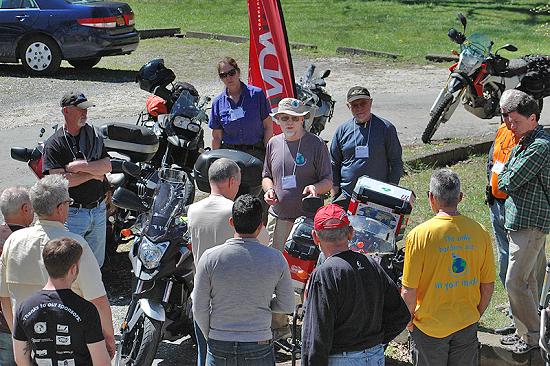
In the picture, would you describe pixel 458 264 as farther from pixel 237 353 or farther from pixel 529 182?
pixel 237 353

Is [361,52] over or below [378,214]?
below

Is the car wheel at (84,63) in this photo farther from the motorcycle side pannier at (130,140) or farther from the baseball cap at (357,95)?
the baseball cap at (357,95)

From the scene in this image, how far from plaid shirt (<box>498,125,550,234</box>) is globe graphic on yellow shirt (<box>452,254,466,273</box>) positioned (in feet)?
3.75

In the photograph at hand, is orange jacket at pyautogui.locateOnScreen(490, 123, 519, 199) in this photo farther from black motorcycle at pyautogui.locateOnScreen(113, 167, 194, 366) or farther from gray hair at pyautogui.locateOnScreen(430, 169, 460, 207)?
black motorcycle at pyautogui.locateOnScreen(113, 167, 194, 366)

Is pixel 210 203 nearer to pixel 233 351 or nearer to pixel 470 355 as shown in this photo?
pixel 233 351

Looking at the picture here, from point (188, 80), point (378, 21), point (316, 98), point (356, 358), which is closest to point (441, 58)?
point (188, 80)

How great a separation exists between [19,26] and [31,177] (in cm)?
684

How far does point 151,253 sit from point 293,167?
1383 mm

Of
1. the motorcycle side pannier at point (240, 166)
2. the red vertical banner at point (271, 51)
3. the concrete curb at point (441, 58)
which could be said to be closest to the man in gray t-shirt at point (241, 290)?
the motorcycle side pannier at point (240, 166)

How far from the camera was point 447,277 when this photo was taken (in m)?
5.79

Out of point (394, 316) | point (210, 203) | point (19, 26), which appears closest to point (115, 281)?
point (210, 203)

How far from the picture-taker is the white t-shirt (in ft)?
20.7

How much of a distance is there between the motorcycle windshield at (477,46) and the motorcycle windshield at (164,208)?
6941 mm

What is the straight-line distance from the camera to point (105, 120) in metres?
14.5
